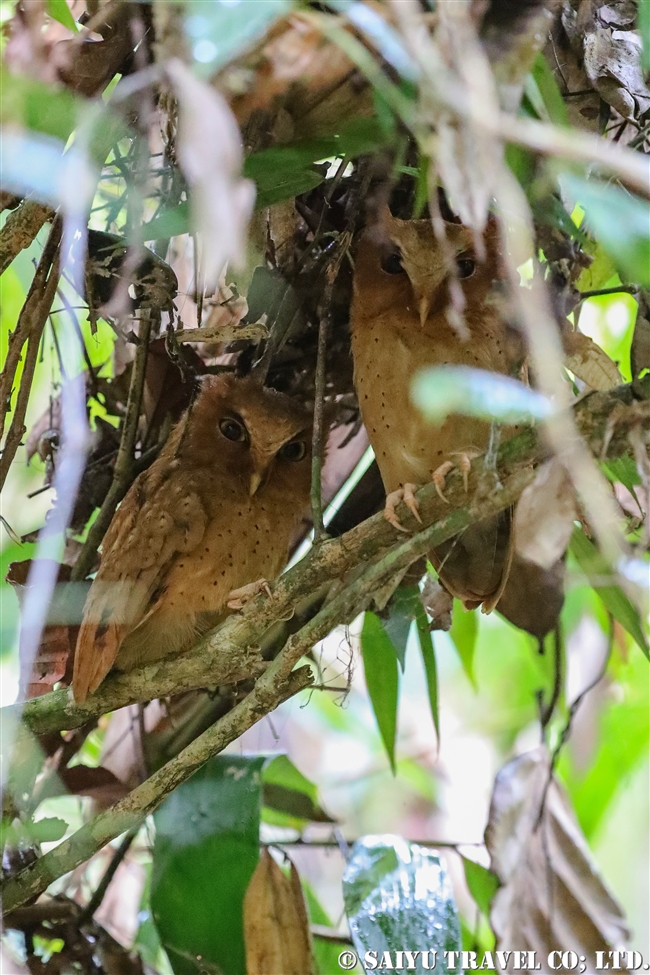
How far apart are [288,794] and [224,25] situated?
1330 millimetres

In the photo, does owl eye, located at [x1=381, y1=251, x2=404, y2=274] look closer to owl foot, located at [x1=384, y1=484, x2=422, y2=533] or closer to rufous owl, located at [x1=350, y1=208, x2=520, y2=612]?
rufous owl, located at [x1=350, y1=208, x2=520, y2=612]

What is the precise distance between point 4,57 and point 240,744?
1.29m

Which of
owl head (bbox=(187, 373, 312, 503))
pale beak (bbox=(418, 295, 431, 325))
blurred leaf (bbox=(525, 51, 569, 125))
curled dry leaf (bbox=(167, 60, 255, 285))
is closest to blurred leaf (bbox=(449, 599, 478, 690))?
owl head (bbox=(187, 373, 312, 503))

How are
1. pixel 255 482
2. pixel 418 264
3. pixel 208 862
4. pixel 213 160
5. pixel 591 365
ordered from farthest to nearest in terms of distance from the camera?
pixel 255 482, pixel 208 862, pixel 418 264, pixel 591 365, pixel 213 160

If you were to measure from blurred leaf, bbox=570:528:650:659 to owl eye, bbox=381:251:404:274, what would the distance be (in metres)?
0.50

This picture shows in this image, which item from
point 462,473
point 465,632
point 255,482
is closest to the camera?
point 462,473

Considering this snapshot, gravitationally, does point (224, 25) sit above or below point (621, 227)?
above

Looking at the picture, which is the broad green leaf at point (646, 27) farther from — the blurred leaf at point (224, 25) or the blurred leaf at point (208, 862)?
the blurred leaf at point (208, 862)

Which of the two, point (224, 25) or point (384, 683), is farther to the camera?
point (384, 683)

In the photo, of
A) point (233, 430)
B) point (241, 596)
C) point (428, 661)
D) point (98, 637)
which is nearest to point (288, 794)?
point (428, 661)

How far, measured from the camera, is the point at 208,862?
1.50m

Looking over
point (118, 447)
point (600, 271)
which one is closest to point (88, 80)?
point (118, 447)

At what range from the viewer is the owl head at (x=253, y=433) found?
5.22 ft

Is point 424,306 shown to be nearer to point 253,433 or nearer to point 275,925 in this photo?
point 253,433
